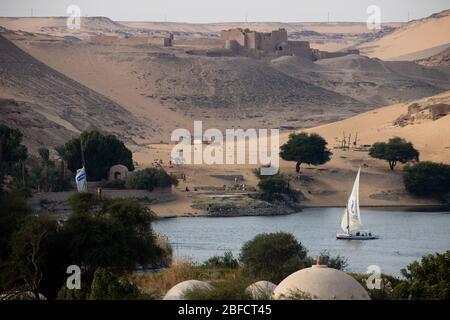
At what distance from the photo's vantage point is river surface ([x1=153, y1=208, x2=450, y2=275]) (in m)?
45.1

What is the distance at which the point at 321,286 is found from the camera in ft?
72.3

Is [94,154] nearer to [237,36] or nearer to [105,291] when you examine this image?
[105,291]

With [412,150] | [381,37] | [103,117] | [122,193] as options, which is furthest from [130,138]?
[381,37]

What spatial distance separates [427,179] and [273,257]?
33107mm


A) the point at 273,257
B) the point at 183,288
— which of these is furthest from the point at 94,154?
the point at 183,288

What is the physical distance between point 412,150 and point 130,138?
1880 centimetres

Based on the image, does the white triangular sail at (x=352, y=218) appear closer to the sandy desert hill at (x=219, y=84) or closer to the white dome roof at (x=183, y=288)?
the white dome roof at (x=183, y=288)

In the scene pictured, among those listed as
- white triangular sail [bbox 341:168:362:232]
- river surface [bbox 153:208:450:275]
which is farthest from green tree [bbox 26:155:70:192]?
white triangular sail [bbox 341:168:362:232]

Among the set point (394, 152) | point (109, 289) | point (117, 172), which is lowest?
point (109, 289)

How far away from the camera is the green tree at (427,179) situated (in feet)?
216

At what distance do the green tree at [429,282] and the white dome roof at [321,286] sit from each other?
4272 millimetres

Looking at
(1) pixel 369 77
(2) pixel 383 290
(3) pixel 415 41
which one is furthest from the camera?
(3) pixel 415 41

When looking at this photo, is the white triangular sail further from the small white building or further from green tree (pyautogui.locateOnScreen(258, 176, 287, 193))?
the small white building
